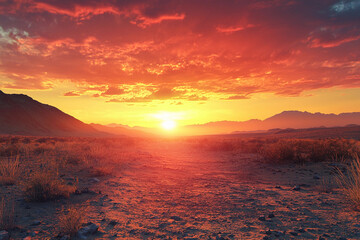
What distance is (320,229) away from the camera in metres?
4.57

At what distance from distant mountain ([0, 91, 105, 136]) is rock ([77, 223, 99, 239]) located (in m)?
120

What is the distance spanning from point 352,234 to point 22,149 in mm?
20082

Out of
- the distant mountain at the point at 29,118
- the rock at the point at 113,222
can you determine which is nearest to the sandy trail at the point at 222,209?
the rock at the point at 113,222

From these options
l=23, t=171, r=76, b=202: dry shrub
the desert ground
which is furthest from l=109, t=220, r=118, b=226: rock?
l=23, t=171, r=76, b=202: dry shrub

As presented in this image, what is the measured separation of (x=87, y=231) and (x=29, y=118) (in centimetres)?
14316

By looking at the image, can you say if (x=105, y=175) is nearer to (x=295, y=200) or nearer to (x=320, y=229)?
(x=295, y=200)

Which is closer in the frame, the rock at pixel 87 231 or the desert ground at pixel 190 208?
the rock at pixel 87 231

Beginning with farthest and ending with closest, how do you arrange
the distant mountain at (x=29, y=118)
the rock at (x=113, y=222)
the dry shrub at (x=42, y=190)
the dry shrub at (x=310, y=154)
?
the distant mountain at (x=29, y=118)
the dry shrub at (x=310, y=154)
the dry shrub at (x=42, y=190)
the rock at (x=113, y=222)

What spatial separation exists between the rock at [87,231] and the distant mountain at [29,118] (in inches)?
4707

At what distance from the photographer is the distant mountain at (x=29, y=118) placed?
10949 centimetres

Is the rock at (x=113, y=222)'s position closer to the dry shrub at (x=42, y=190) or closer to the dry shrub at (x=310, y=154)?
the dry shrub at (x=42, y=190)

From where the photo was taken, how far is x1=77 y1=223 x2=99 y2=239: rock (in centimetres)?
437

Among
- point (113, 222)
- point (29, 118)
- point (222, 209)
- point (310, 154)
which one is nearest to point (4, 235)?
point (113, 222)

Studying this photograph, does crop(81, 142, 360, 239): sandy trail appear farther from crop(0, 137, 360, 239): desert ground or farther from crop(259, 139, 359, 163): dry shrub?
crop(259, 139, 359, 163): dry shrub
